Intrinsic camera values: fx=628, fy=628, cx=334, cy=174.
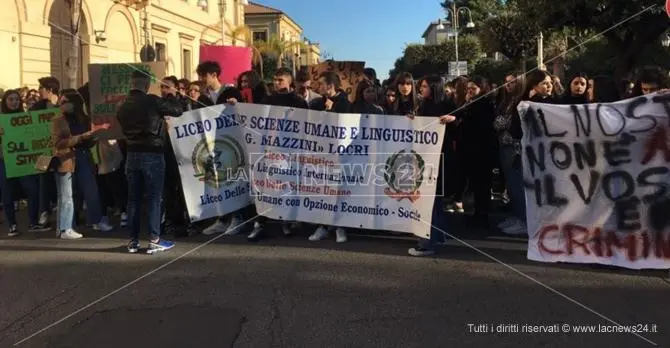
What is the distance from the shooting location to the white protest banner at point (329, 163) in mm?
6668

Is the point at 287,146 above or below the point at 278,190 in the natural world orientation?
above

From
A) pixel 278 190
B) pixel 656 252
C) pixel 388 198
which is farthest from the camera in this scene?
pixel 278 190

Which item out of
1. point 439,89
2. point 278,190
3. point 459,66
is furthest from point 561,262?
point 459,66

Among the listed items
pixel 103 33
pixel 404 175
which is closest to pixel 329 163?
pixel 404 175

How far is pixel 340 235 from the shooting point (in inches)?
286

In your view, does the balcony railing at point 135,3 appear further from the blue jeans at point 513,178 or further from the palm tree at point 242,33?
the blue jeans at point 513,178

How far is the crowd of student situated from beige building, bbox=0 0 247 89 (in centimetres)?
1075

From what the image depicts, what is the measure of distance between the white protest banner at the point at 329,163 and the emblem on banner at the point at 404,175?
0.03ft

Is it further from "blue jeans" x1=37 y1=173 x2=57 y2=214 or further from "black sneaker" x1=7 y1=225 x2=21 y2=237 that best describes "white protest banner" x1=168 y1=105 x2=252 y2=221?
"black sneaker" x1=7 y1=225 x2=21 y2=237

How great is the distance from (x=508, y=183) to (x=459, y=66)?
20.9 metres

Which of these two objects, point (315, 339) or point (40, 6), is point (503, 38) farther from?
point (315, 339)

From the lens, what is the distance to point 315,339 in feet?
14.4

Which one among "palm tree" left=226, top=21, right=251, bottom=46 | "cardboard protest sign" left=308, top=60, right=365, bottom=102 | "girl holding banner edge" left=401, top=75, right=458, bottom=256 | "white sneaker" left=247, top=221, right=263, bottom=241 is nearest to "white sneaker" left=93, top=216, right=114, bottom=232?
"white sneaker" left=247, top=221, right=263, bottom=241

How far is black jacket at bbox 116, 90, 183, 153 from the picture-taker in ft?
21.9
